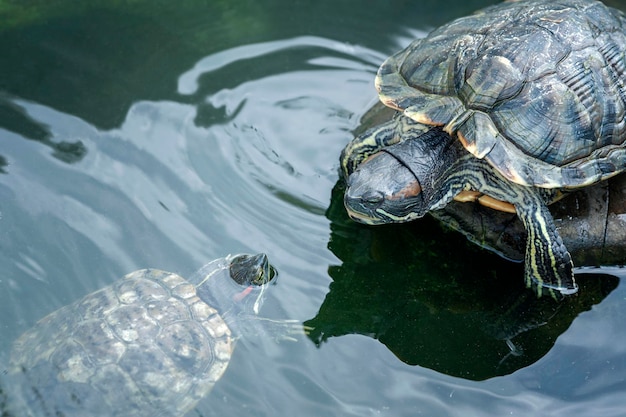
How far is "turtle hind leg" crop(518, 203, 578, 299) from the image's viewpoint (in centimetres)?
425

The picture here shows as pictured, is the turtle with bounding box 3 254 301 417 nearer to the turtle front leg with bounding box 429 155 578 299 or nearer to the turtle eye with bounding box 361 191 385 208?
the turtle eye with bounding box 361 191 385 208

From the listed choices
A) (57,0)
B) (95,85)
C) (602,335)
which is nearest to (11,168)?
(95,85)

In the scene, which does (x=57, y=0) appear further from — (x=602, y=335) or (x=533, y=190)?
(x=602, y=335)

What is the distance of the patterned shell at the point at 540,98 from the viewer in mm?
4215

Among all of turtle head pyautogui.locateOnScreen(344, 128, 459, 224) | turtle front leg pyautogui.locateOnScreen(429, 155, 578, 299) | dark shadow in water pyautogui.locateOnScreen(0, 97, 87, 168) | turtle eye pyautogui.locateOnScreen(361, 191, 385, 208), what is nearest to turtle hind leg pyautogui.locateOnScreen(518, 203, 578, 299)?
turtle front leg pyautogui.locateOnScreen(429, 155, 578, 299)

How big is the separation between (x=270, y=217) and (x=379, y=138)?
3.03 feet

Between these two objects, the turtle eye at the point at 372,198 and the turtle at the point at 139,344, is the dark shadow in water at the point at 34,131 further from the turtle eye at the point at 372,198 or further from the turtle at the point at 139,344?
the turtle eye at the point at 372,198

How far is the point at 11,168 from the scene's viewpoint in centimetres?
482

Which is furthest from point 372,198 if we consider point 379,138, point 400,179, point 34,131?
point 34,131

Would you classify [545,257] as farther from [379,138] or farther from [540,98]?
[379,138]

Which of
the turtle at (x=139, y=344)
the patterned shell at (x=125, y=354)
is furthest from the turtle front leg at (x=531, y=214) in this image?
the patterned shell at (x=125, y=354)

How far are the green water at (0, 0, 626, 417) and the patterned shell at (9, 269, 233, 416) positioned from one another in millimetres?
152

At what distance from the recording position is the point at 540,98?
167 inches

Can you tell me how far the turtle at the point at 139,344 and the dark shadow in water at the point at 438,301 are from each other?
21.6 inches
